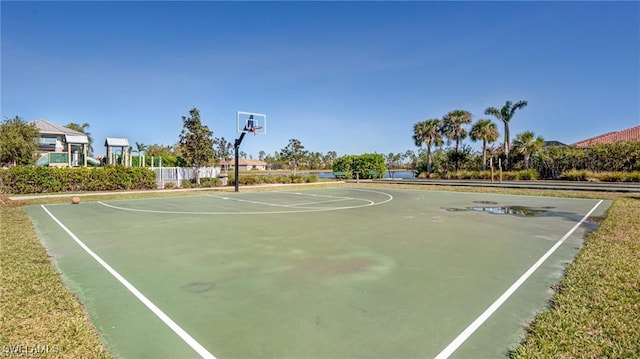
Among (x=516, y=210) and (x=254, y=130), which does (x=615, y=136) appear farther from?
(x=254, y=130)

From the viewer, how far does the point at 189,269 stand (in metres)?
5.30

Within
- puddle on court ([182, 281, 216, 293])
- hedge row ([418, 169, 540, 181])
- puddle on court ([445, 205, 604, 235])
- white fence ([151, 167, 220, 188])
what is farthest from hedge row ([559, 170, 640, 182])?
puddle on court ([182, 281, 216, 293])

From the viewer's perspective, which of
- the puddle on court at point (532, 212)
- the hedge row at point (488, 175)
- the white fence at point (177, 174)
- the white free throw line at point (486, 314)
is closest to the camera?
the white free throw line at point (486, 314)

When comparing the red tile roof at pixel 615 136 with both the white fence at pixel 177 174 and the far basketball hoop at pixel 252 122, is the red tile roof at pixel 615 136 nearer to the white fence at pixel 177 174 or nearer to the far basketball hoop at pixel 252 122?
the far basketball hoop at pixel 252 122

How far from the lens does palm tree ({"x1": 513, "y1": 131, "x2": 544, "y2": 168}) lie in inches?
1253

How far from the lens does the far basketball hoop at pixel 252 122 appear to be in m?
22.4

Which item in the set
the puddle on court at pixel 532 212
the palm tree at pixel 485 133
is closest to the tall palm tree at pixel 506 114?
the palm tree at pixel 485 133

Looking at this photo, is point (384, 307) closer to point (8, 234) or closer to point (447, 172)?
point (8, 234)

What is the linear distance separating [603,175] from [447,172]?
13415 millimetres

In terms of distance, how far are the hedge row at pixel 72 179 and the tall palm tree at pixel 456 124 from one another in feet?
97.8

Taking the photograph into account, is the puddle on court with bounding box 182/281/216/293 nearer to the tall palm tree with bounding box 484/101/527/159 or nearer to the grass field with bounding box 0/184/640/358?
the grass field with bounding box 0/184/640/358

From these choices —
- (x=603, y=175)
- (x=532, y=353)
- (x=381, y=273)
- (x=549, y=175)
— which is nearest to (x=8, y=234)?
(x=381, y=273)

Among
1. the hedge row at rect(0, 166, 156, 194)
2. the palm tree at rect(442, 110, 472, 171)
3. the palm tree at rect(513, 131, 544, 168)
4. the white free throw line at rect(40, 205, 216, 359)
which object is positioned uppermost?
the palm tree at rect(442, 110, 472, 171)

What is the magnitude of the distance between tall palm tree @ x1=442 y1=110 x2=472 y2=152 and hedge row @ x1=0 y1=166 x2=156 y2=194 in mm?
29816
